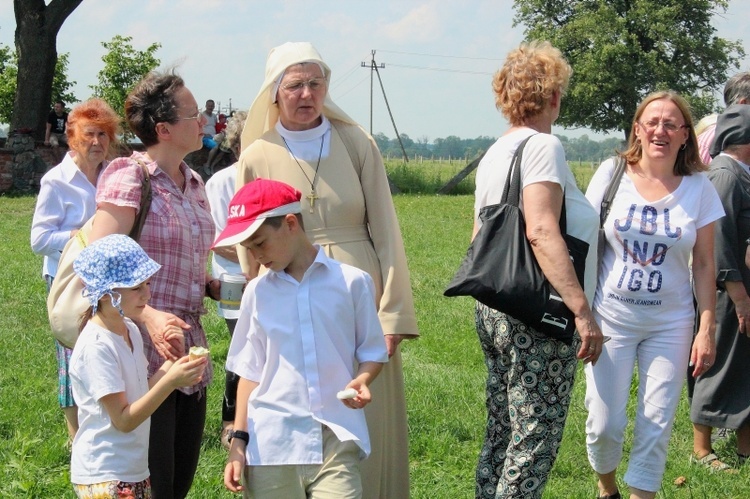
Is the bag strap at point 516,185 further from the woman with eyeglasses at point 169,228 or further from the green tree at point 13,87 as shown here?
the green tree at point 13,87

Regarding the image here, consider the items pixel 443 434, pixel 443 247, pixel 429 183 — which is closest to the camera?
pixel 443 434

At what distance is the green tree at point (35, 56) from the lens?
25.8 meters

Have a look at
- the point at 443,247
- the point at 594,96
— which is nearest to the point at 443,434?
the point at 443,247

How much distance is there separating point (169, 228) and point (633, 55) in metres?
44.2

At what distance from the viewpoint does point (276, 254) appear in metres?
3.10

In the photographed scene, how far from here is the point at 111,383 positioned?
3184 mm

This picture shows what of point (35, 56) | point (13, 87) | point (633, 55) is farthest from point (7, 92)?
point (633, 55)

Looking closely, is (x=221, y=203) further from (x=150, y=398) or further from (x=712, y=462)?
(x=712, y=462)

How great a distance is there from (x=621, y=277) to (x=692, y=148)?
0.70 m

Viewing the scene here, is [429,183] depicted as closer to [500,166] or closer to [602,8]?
[602,8]

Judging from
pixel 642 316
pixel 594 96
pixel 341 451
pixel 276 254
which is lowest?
pixel 341 451

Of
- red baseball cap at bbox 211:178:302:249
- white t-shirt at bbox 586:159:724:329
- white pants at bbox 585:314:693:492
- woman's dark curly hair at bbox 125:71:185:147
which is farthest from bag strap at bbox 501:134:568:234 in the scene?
woman's dark curly hair at bbox 125:71:185:147

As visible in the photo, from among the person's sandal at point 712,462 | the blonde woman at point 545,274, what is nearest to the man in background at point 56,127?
the person's sandal at point 712,462

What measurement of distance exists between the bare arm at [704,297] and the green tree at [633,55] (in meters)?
39.4
